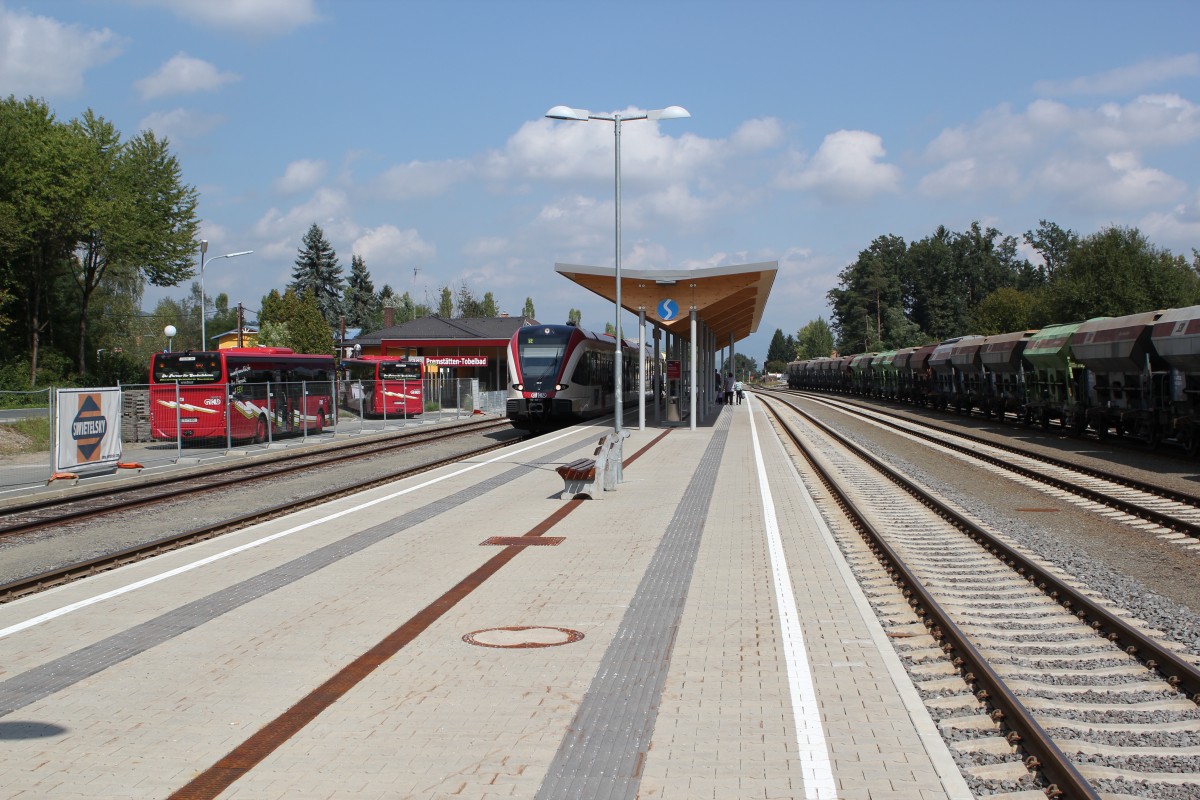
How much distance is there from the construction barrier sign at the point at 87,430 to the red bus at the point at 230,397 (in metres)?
3.14

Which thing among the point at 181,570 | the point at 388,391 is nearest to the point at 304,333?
the point at 388,391

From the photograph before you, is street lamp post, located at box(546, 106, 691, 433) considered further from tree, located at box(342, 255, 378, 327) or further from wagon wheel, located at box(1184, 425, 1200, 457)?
tree, located at box(342, 255, 378, 327)

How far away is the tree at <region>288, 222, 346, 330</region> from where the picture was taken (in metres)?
106

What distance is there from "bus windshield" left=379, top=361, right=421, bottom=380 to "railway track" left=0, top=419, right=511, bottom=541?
16.3 m

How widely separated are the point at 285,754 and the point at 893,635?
461 cm

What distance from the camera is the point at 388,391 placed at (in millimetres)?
41750

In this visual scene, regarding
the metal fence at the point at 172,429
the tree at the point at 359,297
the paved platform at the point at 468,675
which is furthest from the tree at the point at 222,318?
the paved platform at the point at 468,675

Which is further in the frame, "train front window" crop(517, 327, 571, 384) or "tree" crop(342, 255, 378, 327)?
"tree" crop(342, 255, 378, 327)

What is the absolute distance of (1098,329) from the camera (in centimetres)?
2698

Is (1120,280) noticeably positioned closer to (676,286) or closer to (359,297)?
(676,286)

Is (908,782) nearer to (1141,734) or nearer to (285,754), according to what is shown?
(1141,734)

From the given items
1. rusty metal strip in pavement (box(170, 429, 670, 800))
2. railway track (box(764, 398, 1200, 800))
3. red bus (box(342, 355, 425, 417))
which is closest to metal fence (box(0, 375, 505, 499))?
red bus (box(342, 355, 425, 417))

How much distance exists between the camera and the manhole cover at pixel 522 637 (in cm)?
744

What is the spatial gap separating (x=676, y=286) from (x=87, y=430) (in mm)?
16920
